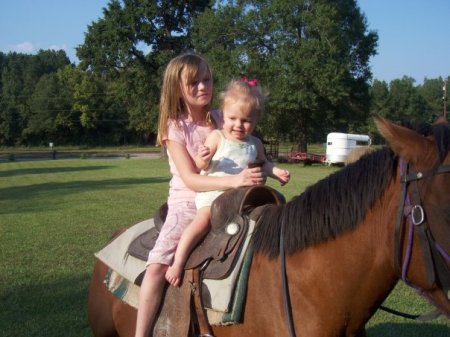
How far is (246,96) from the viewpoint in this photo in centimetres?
247

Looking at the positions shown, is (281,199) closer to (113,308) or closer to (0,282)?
(113,308)

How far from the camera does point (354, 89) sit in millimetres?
40219

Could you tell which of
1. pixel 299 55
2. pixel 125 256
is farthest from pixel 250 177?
pixel 299 55


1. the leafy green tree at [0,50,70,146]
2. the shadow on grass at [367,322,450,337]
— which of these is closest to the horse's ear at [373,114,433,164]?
the shadow on grass at [367,322,450,337]

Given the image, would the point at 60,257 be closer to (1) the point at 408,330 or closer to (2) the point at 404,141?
(1) the point at 408,330

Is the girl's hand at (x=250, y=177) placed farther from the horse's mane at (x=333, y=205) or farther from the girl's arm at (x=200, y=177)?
the horse's mane at (x=333, y=205)

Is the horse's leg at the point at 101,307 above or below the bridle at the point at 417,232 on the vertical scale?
below

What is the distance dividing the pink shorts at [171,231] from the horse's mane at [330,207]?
1.67 feet

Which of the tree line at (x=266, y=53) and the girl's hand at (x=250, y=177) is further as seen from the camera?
the tree line at (x=266, y=53)

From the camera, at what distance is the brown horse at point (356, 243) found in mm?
1579

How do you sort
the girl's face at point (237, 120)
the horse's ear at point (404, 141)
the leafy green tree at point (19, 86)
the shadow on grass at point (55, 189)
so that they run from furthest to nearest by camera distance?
the leafy green tree at point (19, 86) < the shadow on grass at point (55, 189) < the girl's face at point (237, 120) < the horse's ear at point (404, 141)

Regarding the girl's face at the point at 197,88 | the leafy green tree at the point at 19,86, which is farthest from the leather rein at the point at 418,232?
the leafy green tree at the point at 19,86

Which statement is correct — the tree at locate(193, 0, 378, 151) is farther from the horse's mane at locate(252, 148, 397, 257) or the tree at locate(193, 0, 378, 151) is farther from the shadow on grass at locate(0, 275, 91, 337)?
the horse's mane at locate(252, 148, 397, 257)

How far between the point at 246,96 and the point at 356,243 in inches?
40.3
